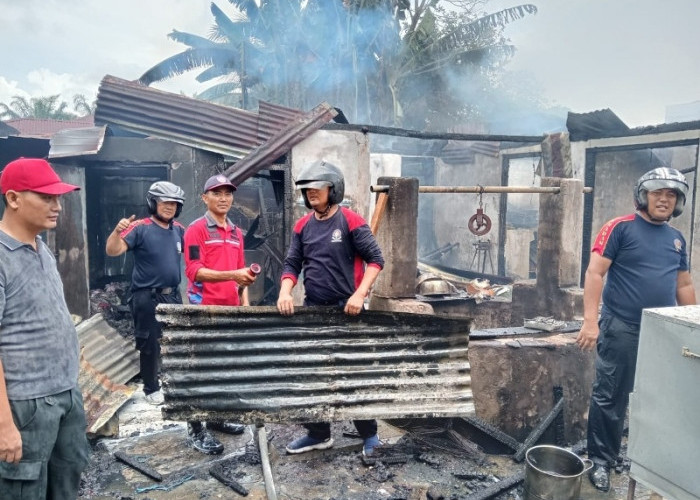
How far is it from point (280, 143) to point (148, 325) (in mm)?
4596

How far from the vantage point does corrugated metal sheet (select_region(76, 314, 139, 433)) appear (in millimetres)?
5029

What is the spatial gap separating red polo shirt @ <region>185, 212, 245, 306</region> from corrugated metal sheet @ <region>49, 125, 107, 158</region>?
4.23 m

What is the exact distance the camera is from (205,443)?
4723 mm

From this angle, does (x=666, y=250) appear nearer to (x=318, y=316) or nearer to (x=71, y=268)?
(x=318, y=316)

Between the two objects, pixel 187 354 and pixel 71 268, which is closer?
pixel 187 354

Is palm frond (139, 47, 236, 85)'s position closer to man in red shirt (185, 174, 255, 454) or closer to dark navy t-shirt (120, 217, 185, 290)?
dark navy t-shirt (120, 217, 185, 290)

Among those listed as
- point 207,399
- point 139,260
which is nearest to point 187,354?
point 207,399

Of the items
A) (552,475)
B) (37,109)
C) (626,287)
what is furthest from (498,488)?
(37,109)

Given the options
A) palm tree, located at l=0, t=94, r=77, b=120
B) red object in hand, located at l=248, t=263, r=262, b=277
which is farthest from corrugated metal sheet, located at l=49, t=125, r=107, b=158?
palm tree, located at l=0, t=94, r=77, b=120

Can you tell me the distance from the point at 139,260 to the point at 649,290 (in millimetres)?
4986

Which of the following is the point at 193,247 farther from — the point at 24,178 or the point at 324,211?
the point at 24,178

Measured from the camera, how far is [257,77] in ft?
78.1

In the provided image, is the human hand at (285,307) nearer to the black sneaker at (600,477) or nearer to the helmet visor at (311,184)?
the helmet visor at (311,184)

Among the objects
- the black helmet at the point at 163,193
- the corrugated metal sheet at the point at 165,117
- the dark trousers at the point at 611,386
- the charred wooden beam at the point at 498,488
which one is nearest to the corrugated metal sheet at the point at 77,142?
the corrugated metal sheet at the point at 165,117
